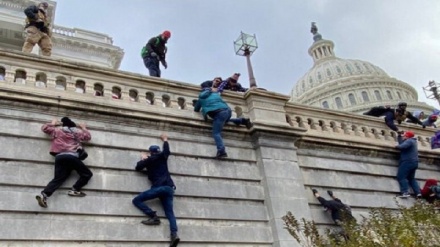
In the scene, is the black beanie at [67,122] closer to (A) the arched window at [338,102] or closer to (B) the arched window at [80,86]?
(B) the arched window at [80,86]

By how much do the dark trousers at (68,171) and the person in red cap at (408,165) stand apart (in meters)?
8.63

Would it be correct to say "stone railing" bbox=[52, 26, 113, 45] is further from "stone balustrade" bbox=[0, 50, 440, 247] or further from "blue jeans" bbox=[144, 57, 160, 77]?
"stone balustrade" bbox=[0, 50, 440, 247]

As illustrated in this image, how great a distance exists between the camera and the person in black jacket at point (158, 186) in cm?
926

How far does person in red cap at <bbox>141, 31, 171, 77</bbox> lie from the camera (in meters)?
13.7

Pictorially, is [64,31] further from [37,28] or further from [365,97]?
[365,97]

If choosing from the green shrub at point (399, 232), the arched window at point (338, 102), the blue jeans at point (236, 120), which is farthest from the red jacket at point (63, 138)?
the arched window at point (338, 102)

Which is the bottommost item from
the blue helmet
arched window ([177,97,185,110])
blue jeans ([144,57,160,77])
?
the blue helmet

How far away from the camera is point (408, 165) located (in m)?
13.5

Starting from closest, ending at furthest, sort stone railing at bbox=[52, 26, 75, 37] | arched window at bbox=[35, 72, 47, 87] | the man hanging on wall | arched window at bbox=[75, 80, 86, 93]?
arched window at bbox=[35, 72, 47, 87] → arched window at bbox=[75, 80, 86, 93] → the man hanging on wall → stone railing at bbox=[52, 26, 75, 37]

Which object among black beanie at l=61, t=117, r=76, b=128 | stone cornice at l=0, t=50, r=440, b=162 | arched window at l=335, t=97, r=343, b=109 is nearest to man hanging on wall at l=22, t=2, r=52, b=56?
stone cornice at l=0, t=50, r=440, b=162

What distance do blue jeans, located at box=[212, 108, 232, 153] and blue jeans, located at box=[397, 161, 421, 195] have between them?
18.3 ft

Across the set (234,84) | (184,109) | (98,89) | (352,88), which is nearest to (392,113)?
(234,84)

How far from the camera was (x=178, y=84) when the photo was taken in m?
11.6

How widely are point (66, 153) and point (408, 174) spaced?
369 inches
